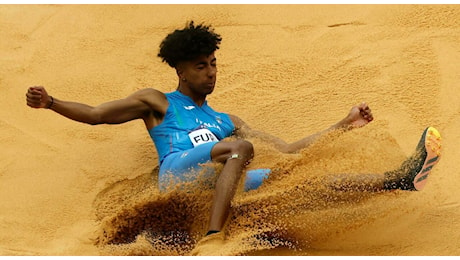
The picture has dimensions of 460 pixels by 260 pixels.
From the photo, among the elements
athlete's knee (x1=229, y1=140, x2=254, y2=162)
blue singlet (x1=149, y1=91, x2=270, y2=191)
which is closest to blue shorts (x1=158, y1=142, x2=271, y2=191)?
blue singlet (x1=149, y1=91, x2=270, y2=191)

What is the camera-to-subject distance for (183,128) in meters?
5.20

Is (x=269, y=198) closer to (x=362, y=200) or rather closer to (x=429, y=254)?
(x=362, y=200)

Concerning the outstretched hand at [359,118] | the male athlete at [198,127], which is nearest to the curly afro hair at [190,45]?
the male athlete at [198,127]

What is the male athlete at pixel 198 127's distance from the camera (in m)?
4.71

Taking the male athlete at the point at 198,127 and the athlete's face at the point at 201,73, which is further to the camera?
the athlete's face at the point at 201,73

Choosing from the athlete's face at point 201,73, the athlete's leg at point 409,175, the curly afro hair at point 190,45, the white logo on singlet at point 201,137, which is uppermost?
the curly afro hair at point 190,45

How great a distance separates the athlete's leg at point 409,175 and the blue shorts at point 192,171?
396mm

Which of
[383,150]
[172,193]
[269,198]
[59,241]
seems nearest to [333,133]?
[383,150]

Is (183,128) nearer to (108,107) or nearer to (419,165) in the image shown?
(108,107)

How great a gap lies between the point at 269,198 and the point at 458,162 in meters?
1.40

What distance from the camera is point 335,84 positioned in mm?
6410

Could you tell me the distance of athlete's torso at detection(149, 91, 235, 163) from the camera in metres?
5.16

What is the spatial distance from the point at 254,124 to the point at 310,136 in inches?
30.8

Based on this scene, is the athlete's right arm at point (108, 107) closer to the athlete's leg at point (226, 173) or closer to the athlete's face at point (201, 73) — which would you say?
the athlete's face at point (201, 73)
